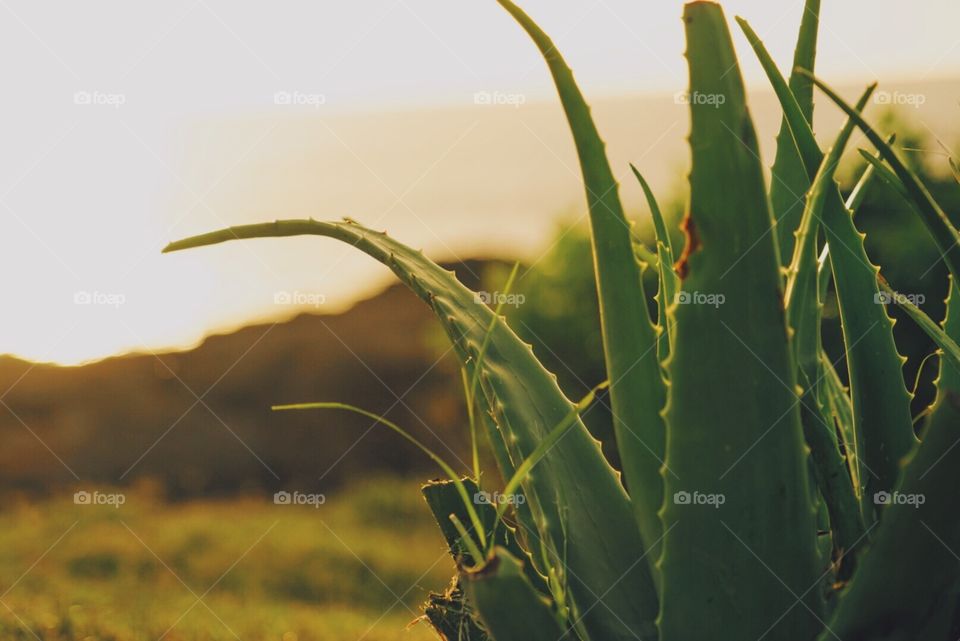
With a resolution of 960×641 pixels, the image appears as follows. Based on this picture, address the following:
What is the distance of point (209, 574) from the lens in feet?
22.1

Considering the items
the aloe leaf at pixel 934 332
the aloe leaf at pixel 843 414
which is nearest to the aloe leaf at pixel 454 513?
the aloe leaf at pixel 843 414

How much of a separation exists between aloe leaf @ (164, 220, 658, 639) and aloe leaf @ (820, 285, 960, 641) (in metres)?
0.22

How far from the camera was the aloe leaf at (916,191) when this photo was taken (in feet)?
2.84

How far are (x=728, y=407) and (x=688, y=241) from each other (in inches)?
6.1

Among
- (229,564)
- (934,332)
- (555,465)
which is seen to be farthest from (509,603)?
(229,564)

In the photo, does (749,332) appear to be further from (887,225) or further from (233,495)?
(233,495)

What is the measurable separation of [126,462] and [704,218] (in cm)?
1052

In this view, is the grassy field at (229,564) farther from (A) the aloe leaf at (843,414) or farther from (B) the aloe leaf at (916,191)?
(B) the aloe leaf at (916,191)

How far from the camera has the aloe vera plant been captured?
34.1 inches

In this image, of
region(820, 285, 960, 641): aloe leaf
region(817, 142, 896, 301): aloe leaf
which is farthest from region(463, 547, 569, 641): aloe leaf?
region(817, 142, 896, 301): aloe leaf

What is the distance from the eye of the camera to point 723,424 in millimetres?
880

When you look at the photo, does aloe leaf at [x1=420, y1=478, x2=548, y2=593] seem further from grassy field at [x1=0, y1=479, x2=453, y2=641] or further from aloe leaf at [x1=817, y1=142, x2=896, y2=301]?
grassy field at [x1=0, y1=479, x2=453, y2=641]

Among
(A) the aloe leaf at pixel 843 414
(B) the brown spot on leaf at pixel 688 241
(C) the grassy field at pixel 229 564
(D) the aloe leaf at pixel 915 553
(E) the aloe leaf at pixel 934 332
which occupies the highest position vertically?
(B) the brown spot on leaf at pixel 688 241

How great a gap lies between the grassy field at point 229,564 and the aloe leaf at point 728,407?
2015 millimetres
